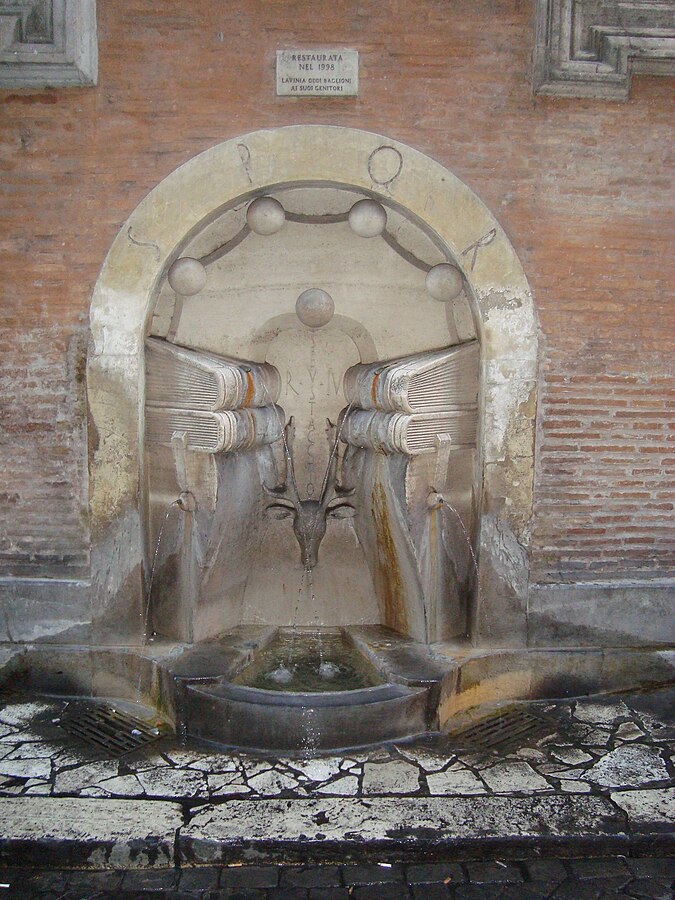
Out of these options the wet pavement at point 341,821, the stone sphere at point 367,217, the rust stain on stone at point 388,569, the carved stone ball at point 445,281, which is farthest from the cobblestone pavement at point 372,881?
the stone sphere at point 367,217

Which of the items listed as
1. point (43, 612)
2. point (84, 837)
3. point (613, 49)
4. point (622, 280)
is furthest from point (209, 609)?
point (613, 49)

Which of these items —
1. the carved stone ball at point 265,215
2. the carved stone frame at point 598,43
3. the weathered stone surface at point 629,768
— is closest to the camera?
the weathered stone surface at point 629,768

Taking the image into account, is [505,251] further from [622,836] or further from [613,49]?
[622,836]

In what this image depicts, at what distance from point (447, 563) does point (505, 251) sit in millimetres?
1580

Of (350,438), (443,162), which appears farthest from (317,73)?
(350,438)

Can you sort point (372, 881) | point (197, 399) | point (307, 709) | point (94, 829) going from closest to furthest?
1. point (372, 881)
2. point (94, 829)
3. point (307, 709)
4. point (197, 399)

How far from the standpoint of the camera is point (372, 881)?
9.50 ft

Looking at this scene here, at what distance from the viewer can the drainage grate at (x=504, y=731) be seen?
376 centimetres

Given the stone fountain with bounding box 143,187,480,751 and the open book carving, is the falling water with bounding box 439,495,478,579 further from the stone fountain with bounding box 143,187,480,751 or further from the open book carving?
the open book carving

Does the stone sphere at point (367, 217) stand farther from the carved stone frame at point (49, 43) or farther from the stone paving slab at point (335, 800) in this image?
the stone paving slab at point (335, 800)

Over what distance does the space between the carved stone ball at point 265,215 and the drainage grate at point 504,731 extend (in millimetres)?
2584

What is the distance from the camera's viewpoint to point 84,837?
2984 mm

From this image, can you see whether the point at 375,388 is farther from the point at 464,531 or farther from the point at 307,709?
the point at 307,709

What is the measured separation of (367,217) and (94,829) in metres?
2.94
